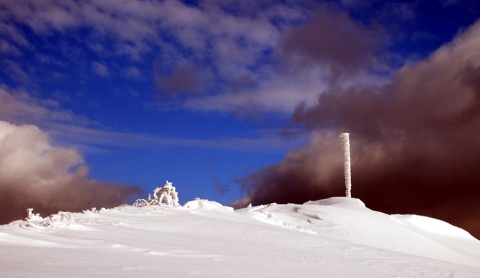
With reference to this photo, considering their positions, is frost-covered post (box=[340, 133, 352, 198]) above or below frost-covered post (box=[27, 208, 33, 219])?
above

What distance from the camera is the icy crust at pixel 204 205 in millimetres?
18031

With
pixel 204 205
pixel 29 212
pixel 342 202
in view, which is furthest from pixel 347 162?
pixel 29 212

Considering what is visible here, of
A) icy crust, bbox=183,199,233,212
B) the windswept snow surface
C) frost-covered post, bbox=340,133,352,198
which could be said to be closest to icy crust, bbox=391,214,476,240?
frost-covered post, bbox=340,133,352,198

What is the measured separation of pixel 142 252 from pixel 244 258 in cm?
178

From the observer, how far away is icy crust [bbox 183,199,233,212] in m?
18.0

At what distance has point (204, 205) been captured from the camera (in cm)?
1836

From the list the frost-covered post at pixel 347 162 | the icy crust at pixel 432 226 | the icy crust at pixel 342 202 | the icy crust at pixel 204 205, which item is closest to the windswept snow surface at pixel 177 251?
the icy crust at pixel 204 205

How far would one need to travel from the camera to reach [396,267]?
873 cm

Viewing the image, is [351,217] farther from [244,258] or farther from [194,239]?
[244,258]

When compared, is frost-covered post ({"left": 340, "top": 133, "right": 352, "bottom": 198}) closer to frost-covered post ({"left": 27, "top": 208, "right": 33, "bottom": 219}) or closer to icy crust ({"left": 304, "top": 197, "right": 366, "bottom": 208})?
icy crust ({"left": 304, "top": 197, "right": 366, "bottom": 208})

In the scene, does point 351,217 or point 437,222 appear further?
point 437,222

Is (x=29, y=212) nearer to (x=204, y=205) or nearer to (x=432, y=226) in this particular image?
(x=204, y=205)

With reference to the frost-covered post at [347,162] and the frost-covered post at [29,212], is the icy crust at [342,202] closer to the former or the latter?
the frost-covered post at [347,162]

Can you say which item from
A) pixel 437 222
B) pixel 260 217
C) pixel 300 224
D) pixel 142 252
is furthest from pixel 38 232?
pixel 437 222
